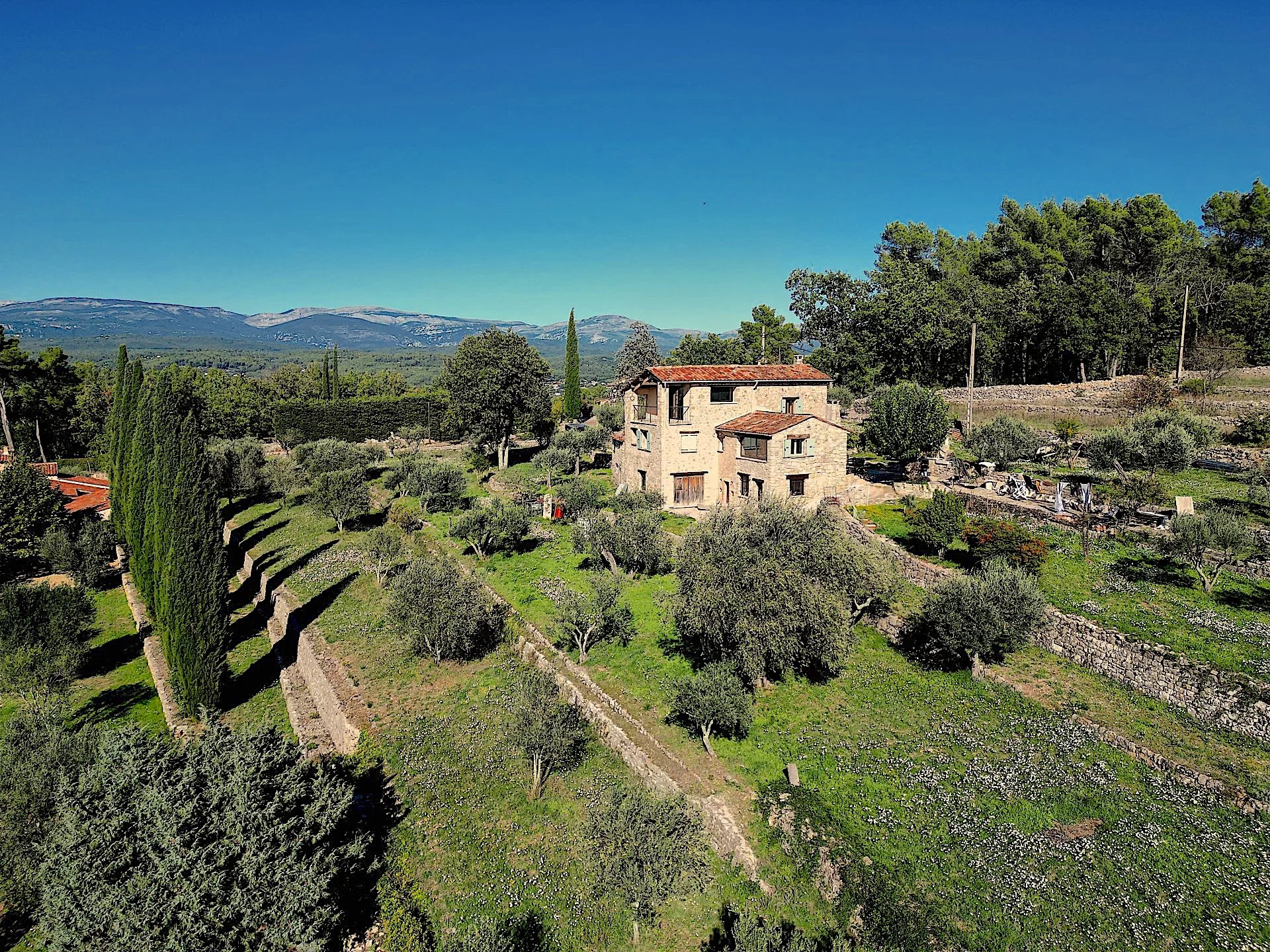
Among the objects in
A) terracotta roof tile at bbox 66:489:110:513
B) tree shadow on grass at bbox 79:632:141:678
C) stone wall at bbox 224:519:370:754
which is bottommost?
tree shadow on grass at bbox 79:632:141:678

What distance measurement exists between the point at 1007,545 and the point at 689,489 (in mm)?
18115

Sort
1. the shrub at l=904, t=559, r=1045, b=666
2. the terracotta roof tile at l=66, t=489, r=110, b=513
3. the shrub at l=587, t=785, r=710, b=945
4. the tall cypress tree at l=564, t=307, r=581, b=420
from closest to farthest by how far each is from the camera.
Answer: the shrub at l=587, t=785, r=710, b=945
the shrub at l=904, t=559, r=1045, b=666
the terracotta roof tile at l=66, t=489, r=110, b=513
the tall cypress tree at l=564, t=307, r=581, b=420

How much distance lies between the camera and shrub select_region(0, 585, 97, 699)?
63.2ft

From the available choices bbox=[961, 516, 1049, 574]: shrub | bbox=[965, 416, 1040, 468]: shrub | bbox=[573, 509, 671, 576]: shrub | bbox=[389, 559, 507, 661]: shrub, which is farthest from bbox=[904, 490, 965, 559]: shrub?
bbox=[389, 559, 507, 661]: shrub

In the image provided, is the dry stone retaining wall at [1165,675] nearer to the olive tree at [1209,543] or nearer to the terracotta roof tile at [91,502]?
the olive tree at [1209,543]

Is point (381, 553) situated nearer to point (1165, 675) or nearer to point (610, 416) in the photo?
point (1165, 675)

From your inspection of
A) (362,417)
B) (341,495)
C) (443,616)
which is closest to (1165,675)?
(443,616)

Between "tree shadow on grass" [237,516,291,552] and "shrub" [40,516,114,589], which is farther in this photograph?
"tree shadow on grass" [237,516,291,552]

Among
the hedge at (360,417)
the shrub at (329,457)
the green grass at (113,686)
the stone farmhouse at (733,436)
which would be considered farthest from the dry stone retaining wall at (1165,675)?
the hedge at (360,417)

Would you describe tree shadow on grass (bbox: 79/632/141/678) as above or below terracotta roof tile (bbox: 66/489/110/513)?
below

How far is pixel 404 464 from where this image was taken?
45.5 metres

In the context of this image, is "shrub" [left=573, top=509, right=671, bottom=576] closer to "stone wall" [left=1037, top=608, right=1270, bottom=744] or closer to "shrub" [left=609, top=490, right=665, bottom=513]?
"shrub" [left=609, top=490, right=665, bottom=513]

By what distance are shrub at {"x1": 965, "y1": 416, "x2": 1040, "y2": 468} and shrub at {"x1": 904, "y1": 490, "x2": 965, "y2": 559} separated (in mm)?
12772

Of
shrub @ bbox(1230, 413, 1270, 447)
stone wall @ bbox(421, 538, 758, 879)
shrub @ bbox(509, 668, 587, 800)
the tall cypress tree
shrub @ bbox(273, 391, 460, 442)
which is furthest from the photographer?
the tall cypress tree
